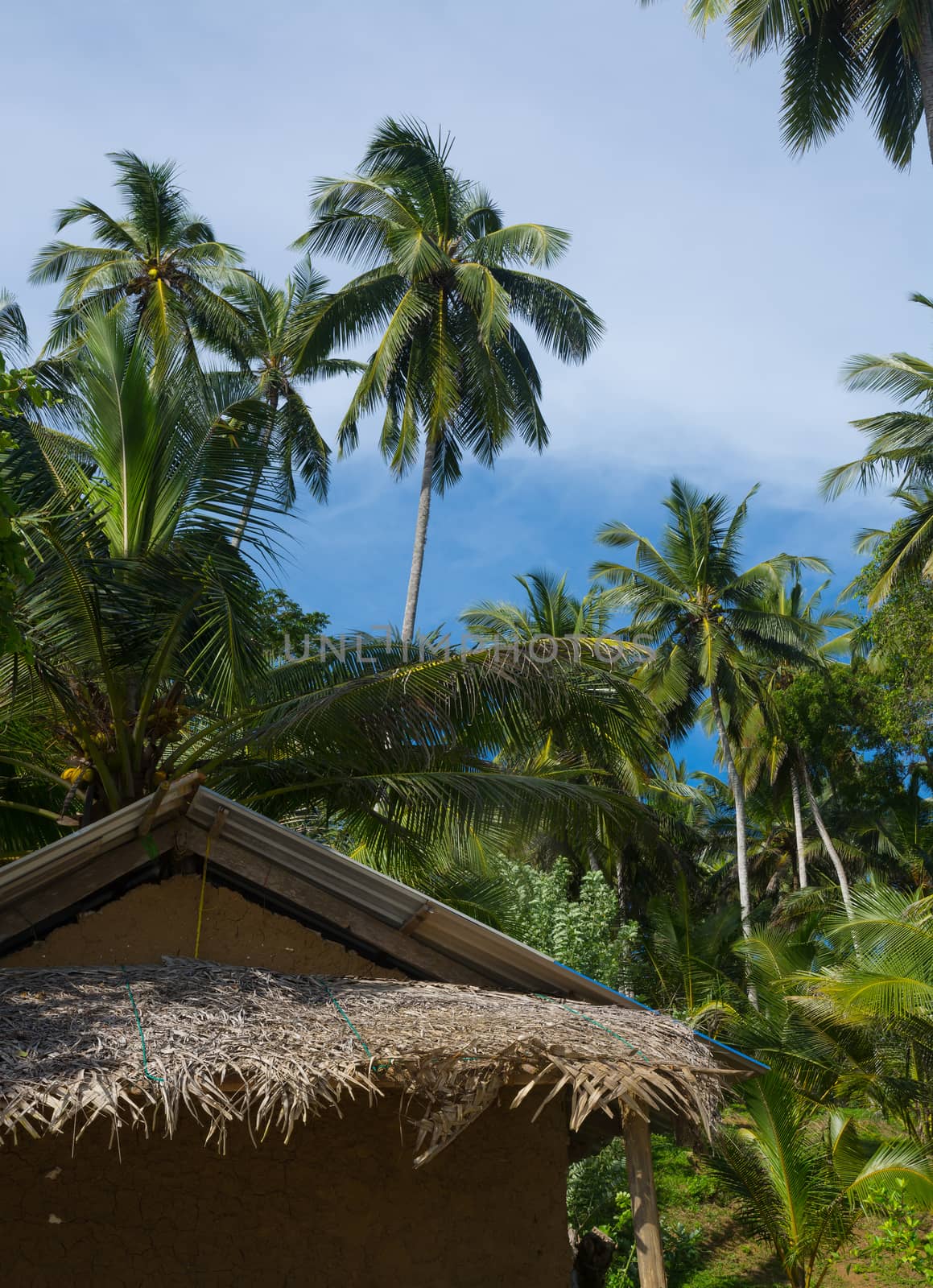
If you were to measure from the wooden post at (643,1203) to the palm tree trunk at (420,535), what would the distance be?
1219cm

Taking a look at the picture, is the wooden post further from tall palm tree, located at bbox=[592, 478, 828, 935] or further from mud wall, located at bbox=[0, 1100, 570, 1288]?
tall palm tree, located at bbox=[592, 478, 828, 935]

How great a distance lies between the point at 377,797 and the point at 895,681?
14.8m

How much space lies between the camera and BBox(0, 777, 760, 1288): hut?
4.95m

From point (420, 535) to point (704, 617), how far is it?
997cm

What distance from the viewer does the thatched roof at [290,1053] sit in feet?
15.3

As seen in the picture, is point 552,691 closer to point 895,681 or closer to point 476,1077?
point 476,1077

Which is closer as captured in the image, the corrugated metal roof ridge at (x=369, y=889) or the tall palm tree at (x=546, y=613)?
the corrugated metal roof ridge at (x=369, y=889)

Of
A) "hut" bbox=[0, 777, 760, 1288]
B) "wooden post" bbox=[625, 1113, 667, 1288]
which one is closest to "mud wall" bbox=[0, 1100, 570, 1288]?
"hut" bbox=[0, 777, 760, 1288]

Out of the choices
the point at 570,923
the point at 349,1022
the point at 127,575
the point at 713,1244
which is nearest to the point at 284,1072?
the point at 349,1022

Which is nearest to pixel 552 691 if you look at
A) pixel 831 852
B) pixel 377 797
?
pixel 377 797

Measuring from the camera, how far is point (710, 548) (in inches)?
1056

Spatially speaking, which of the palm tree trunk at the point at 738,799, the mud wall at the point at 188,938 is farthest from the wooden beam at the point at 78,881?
the palm tree trunk at the point at 738,799

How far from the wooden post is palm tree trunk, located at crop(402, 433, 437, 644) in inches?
480

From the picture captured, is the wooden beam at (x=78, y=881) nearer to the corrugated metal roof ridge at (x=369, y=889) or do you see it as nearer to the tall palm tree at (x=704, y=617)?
the corrugated metal roof ridge at (x=369, y=889)
